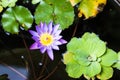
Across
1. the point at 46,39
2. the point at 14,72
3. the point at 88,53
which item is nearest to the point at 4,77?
the point at 14,72

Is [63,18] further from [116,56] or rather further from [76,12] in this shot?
[116,56]

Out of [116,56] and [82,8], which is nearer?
[116,56]

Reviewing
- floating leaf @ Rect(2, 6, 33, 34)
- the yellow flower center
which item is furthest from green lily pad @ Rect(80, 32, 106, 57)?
floating leaf @ Rect(2, 6, 33, 34)

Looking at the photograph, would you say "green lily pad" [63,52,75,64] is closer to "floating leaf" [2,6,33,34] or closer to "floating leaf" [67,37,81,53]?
"floating leaf" [67,37,81,53]

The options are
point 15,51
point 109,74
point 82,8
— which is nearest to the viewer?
point 109,74

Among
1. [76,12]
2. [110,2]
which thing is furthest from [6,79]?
[110,2]

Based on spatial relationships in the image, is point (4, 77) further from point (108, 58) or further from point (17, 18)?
point (108, 58)

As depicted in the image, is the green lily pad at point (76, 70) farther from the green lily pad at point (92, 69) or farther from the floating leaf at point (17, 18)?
the floating leaf at point (17, 18)
